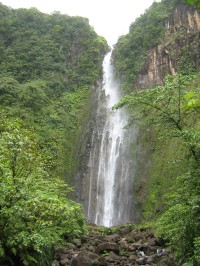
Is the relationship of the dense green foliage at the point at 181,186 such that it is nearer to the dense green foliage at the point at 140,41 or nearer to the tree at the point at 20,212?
the tree at the point at 20,212

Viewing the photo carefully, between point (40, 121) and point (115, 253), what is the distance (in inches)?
675

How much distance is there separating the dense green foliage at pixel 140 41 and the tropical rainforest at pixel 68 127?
13 cm

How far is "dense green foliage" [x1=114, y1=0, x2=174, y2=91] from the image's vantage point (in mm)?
33844

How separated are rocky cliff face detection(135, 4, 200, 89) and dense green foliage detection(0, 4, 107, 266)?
710 centimetres

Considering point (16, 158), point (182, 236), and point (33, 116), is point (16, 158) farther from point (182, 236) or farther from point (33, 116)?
point (33, 116)

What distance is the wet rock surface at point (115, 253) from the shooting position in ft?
32.9

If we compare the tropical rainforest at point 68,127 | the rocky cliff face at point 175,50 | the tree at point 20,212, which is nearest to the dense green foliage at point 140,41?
the tropical rainforest at point 68,127

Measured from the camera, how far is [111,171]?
81.5 ft

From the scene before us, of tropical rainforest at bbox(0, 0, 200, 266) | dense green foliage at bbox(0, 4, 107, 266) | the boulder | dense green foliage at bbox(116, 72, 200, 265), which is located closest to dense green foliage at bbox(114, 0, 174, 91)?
tropical rainforest at bbox(0, 0, 200, 266)

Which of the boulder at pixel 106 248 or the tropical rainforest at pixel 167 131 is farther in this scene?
the boulder at pixel 106 248

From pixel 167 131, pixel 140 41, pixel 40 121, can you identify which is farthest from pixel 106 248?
pixel 140 41

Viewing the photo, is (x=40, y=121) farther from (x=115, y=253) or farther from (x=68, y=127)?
(x=115, y=253)

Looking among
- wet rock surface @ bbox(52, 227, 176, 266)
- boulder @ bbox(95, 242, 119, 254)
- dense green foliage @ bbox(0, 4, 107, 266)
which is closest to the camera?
dense green foliage @ bbox(0, 4, 107, 266)

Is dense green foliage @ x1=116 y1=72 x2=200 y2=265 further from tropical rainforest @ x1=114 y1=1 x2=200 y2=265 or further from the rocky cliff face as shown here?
the rocky cliff face
